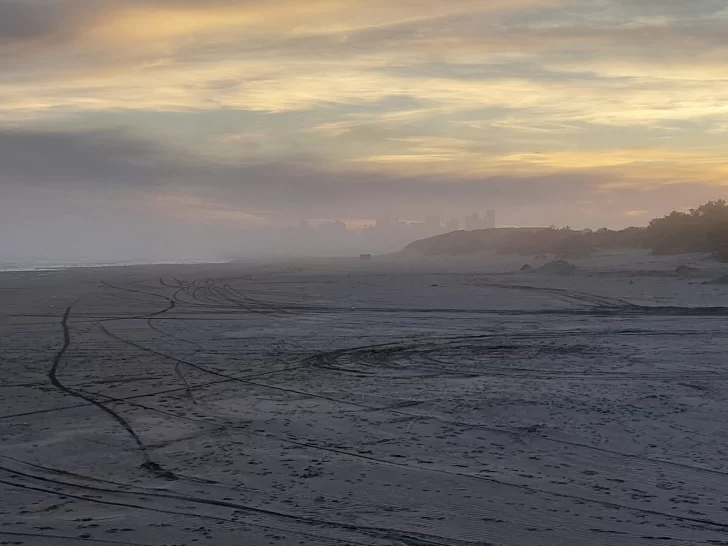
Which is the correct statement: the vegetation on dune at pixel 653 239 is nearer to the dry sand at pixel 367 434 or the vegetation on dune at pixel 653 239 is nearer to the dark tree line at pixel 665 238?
the dark tree line at pixel 665 238

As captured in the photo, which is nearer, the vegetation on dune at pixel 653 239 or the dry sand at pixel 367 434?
the dry sand at pixel 367 434

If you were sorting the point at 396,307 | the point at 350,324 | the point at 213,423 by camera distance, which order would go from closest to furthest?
the point at 213,423
the point at 350,324
the point at 396,307

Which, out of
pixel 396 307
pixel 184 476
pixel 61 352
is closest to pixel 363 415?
pixel 184 476

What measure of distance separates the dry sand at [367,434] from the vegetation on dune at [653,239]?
1093 inches

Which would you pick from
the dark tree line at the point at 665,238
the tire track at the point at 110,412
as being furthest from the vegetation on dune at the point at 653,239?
the tire track at the point at 110,412

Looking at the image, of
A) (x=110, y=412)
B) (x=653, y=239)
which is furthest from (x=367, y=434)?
(x=653, y=239)

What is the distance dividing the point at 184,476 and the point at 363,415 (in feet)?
9.24

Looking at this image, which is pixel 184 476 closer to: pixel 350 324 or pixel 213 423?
pixel 213 423

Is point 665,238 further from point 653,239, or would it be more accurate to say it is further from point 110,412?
point 110,412

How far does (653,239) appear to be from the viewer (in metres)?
57.2

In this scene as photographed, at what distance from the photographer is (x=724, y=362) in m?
12.0

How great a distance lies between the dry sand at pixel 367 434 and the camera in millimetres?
5297

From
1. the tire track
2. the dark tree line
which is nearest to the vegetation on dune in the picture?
the dark tree line

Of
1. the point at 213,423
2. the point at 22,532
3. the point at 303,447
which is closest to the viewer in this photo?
the point at 22,532
